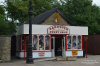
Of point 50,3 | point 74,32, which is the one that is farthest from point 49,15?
point 50,3

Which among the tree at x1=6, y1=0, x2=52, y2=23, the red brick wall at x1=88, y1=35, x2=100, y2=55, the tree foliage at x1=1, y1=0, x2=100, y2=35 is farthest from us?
the tree at x1=6, y1=0, x2=52, y2=23

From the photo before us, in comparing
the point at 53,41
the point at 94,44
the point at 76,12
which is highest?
the point at 76,12

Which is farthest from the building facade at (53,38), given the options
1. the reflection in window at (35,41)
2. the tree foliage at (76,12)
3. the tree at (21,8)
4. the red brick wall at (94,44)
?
the tree at (21,8)

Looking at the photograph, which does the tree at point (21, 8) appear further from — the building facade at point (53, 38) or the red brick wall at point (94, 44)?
the building facade at point (53, 38)

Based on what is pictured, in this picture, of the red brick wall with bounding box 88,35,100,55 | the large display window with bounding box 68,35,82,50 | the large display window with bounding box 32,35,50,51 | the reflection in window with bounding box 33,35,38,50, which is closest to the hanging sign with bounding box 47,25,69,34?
the large display window with bounding box 32,35,50,51

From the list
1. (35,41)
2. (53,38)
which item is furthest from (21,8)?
(35,41)

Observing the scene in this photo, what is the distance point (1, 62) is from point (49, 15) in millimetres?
8304

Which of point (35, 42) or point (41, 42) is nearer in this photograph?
point (35, 42)

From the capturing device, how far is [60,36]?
3306 centimetres

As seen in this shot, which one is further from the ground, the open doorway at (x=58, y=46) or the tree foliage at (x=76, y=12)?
the tree foliage at (x=76, y=12)

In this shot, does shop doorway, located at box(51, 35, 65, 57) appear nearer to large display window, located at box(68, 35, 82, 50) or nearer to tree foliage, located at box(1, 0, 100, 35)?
large display window, located at box(68, 35, 82, 50)

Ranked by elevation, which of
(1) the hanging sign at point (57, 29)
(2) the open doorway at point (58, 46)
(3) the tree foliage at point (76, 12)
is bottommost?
(2) the open doorway at point (58, 46)

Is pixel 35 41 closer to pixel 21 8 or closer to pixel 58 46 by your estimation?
pixel 58 46

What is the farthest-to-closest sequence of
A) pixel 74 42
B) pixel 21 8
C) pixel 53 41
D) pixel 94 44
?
pixel 21 8 → pixel 94 44 → pixel 74 42 → pixel 53 41
